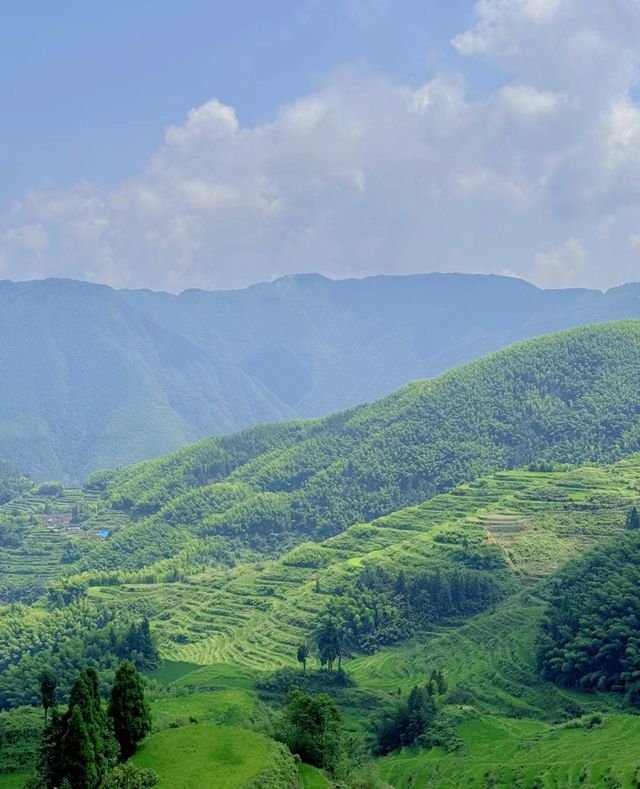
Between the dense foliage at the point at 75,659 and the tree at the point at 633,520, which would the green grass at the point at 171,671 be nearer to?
the dense foliage at the point at 75,659

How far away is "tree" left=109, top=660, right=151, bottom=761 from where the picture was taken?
45375mm

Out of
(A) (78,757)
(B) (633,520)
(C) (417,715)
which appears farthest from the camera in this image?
(B) (633,520)

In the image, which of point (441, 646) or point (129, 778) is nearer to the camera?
point (129, 778)

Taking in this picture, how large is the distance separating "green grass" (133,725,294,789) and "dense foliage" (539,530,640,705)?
3657 centimetres

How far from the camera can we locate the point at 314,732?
49.7 meters

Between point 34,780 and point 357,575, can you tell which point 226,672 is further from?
point 34,780

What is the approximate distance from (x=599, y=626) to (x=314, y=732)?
35947mm

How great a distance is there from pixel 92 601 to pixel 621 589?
9029 centimetres

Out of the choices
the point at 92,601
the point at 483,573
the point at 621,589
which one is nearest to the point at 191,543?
the point at 92,601

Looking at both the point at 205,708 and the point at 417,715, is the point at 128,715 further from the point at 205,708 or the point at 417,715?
the point at 417,715

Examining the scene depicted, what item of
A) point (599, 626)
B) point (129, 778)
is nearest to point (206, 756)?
point (129, 778)

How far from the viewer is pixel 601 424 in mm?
191375

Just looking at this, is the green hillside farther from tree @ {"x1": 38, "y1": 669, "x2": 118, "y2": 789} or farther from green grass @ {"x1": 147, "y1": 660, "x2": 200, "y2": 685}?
tree @ {"x1": 38, "y1": 669, "x2": 118, "y2": 789}

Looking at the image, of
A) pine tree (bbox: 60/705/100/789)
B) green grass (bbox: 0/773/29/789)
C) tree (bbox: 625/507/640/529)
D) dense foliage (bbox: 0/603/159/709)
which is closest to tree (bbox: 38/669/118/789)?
pine tree (bbox: 60/705/100/789)
